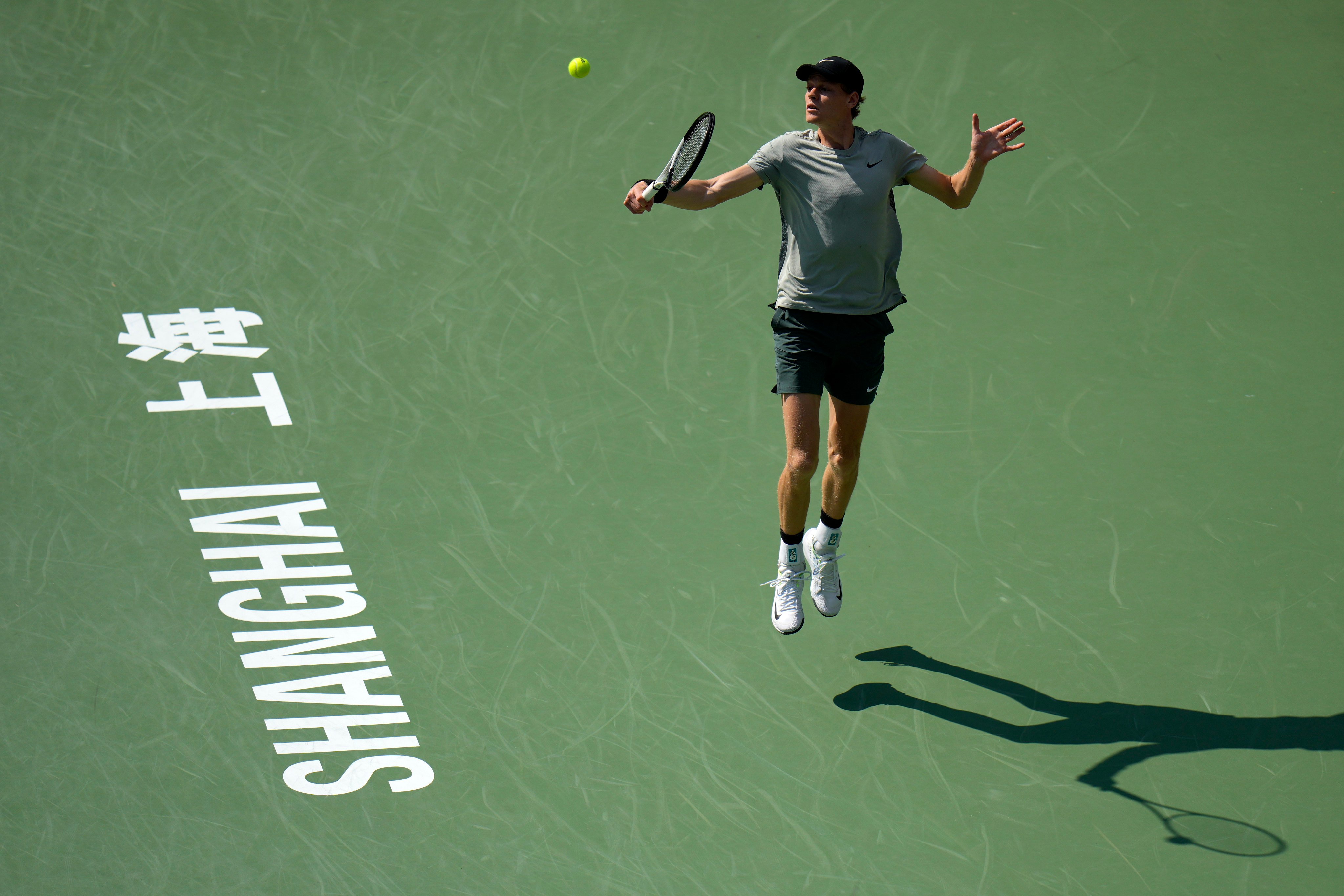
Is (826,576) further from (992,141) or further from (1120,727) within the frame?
(992,141)

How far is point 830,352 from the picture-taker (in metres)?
5.63

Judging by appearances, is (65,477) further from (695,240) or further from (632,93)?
(632,93)

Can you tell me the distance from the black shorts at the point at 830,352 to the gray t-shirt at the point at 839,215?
0.06 m

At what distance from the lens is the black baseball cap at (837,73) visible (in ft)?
17.6

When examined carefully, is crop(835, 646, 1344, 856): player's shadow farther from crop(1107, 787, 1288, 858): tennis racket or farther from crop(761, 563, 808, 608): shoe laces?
crop(761, 563, 808, 608): shoe laces

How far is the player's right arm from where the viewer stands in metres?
5.49

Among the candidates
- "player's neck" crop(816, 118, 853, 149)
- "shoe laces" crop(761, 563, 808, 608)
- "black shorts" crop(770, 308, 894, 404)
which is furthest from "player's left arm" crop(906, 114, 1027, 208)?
"shoe laces" crop(761, 563, 808, 608)

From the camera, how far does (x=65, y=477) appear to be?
22.3ft

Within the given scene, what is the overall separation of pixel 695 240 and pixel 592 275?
0.70 metres

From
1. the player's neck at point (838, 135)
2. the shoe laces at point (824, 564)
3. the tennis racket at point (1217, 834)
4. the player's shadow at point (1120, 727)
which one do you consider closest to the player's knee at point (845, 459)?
the shoe laces at point (824, 564)

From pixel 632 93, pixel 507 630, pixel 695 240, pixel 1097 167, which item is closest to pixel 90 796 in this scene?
pixel 507 630

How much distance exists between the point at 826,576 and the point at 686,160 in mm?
1854

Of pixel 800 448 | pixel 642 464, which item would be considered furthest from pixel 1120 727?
pixel 642 464

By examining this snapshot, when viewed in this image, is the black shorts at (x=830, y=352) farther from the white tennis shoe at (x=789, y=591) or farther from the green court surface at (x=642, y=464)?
the green court surface at (x=642, y=464)
